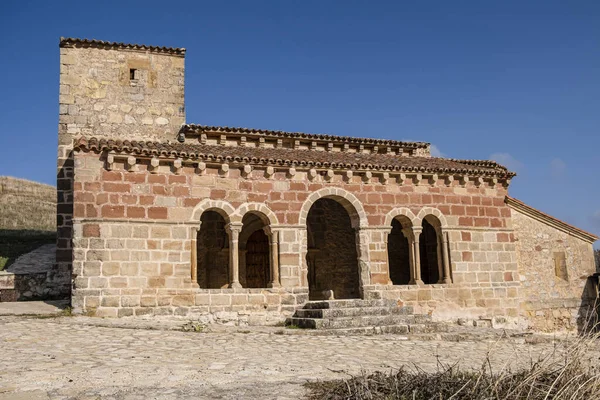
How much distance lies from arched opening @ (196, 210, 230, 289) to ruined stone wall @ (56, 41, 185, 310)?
298cm

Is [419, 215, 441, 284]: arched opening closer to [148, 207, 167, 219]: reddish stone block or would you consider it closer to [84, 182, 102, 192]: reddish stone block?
[148, 207, 167, 219]: reddish stone block

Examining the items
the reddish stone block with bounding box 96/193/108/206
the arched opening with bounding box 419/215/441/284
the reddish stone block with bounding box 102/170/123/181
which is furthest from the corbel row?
the arched opening with bounding box 419/215/441/284

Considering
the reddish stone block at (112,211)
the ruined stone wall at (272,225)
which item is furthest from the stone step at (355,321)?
the reddish stone block at (112,211)

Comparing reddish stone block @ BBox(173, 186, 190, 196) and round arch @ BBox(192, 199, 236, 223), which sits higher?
reddish stone block @ BBox(173, 186, 190, 196)

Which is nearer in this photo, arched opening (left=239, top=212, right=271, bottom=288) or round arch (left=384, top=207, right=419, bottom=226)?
round arch (left=384, top=207, right=419, bottom=226)

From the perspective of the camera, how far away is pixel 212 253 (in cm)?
1653

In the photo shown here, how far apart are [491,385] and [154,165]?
31.9 ft

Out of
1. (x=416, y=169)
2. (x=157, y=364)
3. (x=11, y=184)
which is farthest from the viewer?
(x=11, y=184)

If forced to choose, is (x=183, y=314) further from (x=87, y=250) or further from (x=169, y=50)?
(x=169, y=50)

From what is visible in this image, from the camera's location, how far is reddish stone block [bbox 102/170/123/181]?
492 inches

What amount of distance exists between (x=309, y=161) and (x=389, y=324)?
4.54 m

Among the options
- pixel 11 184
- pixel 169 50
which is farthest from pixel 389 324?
pixel 11 184

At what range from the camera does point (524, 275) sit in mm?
16469

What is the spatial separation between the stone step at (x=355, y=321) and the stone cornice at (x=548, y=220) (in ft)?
18.5
